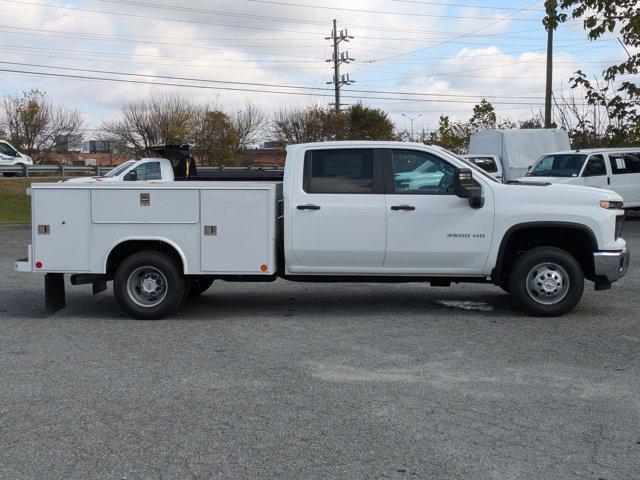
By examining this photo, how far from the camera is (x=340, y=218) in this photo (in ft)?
29.9

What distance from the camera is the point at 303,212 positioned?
912cm

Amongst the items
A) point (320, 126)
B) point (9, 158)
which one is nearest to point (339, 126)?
point (320, 126)

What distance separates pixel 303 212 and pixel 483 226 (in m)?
1.98

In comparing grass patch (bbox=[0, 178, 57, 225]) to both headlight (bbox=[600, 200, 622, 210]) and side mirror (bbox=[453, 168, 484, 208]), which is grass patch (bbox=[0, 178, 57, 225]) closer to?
side mirror (bbox=[453, 168, 484, 208])

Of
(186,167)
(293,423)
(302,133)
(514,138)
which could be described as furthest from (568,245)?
(302,133)

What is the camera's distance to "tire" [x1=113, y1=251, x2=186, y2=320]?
9234 millimetres

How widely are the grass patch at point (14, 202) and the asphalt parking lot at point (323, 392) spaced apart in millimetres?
17296

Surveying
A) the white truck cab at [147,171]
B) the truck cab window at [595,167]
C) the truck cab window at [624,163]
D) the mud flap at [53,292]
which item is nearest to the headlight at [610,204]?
the mud flap at [53,292]

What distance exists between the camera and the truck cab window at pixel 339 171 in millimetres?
9219

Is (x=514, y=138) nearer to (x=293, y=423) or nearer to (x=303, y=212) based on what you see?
(x=303, y=212)

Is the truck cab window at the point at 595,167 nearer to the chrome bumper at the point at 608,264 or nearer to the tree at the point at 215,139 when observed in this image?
the chrome bumper at the point at 608,264

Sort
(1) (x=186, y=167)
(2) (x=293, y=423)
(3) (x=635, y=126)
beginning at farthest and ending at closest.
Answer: (3) (x=635, y=126)
(1) (x=186, y=167)
(2) (x=293, y=423)

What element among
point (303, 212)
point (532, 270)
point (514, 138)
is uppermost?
point (514, 138)

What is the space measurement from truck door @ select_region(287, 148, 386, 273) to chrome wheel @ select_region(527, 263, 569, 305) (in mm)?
1749
